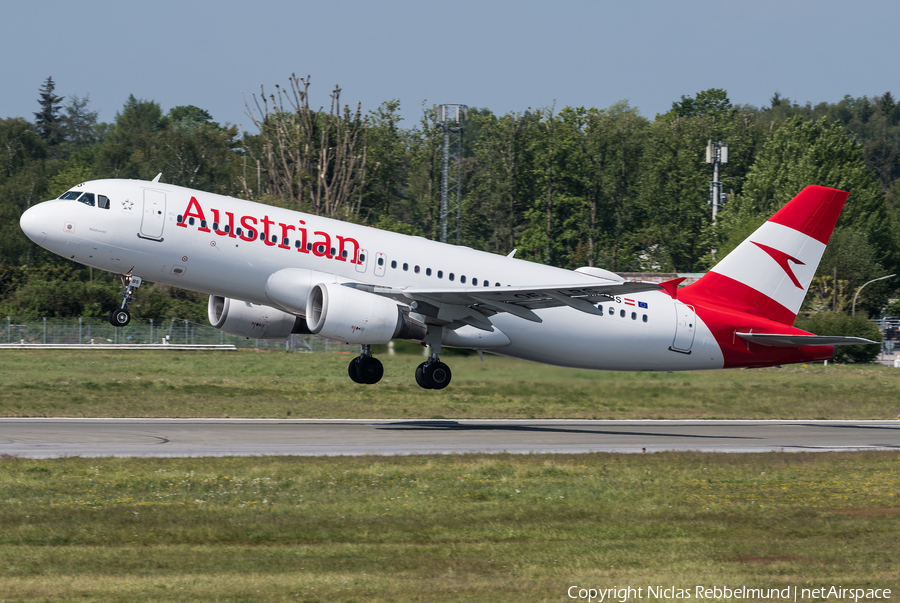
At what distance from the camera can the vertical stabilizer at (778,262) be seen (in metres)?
34.2

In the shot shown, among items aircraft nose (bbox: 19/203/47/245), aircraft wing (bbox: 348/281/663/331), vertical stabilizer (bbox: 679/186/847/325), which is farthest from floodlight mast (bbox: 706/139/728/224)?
aircraft nose (bbox: 19/203/47/245)

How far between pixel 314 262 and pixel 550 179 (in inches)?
3237

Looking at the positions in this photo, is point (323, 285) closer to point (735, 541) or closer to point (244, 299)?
point (244, 299)

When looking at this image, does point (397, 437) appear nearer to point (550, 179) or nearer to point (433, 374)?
point (433, 374)

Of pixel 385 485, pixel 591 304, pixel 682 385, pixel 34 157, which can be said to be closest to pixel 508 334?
pixel 591 304

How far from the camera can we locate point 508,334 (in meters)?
32.1

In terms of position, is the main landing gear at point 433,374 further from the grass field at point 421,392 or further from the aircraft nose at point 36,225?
the aircraft nose at point 36,225

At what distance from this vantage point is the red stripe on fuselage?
112ft

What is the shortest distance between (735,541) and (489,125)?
99330mm

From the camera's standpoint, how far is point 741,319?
34156 millimetres

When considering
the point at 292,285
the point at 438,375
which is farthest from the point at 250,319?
the point at 438,375

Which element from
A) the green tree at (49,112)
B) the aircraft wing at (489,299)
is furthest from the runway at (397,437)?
the green tree at (49,112)

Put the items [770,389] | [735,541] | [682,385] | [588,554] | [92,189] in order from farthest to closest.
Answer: [770,389] < [682,385] < [92,189] < [735,541] < [588,554]

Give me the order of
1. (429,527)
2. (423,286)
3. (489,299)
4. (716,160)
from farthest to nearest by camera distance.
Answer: (716,160) → (423,286) → (489,299) → (429,527)
